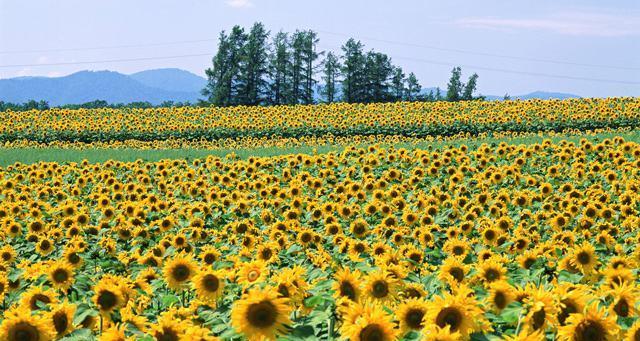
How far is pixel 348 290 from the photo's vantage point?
3.94 meters

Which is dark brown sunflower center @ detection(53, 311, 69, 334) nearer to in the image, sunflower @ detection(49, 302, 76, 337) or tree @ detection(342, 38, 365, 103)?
sunflower @ detection(49, 302, 76, 337)

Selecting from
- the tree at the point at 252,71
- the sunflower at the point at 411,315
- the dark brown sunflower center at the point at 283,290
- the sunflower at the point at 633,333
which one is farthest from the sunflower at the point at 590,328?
the tree at the point at 252,71

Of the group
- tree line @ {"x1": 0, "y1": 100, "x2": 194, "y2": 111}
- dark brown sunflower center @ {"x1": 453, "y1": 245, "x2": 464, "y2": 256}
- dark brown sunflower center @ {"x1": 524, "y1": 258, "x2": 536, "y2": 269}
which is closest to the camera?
dark brown sunflower center @ {"x1": 524, "y1": 258, "x2": 536, "y2": 269}

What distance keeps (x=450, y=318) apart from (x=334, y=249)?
4434mm

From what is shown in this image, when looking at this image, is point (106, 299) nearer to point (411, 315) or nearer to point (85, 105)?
point (411, 315)

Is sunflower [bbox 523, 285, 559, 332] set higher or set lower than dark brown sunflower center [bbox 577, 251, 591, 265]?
higher

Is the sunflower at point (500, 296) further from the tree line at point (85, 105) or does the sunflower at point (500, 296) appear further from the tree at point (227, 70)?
the tree at point (227, 70)

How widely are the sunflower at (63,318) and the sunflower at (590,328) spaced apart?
2.60 m

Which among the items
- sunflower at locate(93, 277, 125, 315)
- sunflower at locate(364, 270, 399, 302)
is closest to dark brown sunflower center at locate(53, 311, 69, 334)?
sunflower at locate(93, 277, 125, 315)

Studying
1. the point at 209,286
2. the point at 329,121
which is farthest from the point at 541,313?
the point at 329,121

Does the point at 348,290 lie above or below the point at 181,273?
above

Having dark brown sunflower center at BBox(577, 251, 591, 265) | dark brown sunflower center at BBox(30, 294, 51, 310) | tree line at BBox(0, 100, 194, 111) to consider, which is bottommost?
dark brown sunflower center at BBox(577, 251, 591, 265)

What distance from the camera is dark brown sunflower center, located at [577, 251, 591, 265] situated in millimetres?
5586

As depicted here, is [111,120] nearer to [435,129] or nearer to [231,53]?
[435,129]
